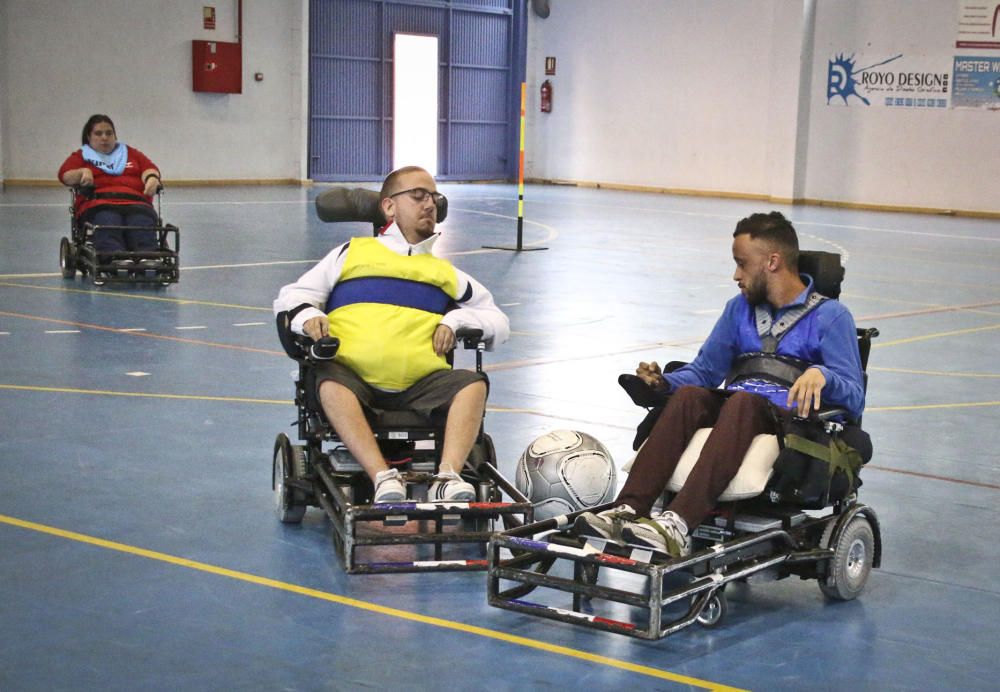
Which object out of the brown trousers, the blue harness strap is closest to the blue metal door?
the blue harness strap

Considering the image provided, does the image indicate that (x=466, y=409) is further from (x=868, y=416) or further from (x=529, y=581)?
(x=868, y=416)

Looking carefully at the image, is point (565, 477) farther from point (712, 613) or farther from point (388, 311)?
point (712, 613)

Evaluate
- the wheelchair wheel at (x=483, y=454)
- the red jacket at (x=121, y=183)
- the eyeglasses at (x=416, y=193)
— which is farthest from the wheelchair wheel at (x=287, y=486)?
the red jacket at (x=121, y=183)

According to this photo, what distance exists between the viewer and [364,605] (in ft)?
13.9

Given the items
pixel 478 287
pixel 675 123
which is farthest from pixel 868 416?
pixel 675 123

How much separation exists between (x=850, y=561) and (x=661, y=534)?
76 cm

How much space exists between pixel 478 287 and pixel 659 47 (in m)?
24.7

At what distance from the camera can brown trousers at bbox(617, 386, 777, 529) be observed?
13.8ft

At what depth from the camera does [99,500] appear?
5258mm

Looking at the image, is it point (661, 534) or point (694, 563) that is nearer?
point (694, 563)

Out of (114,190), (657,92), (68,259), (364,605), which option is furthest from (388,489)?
(657,92)

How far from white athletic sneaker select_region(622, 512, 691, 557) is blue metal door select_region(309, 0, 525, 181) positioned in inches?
987

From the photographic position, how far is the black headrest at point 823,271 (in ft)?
15.3

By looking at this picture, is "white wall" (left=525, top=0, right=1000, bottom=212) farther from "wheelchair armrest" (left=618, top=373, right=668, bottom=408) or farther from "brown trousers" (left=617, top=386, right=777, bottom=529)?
"brown trousers" (left=617, top=386, right=777, bottom=529)
